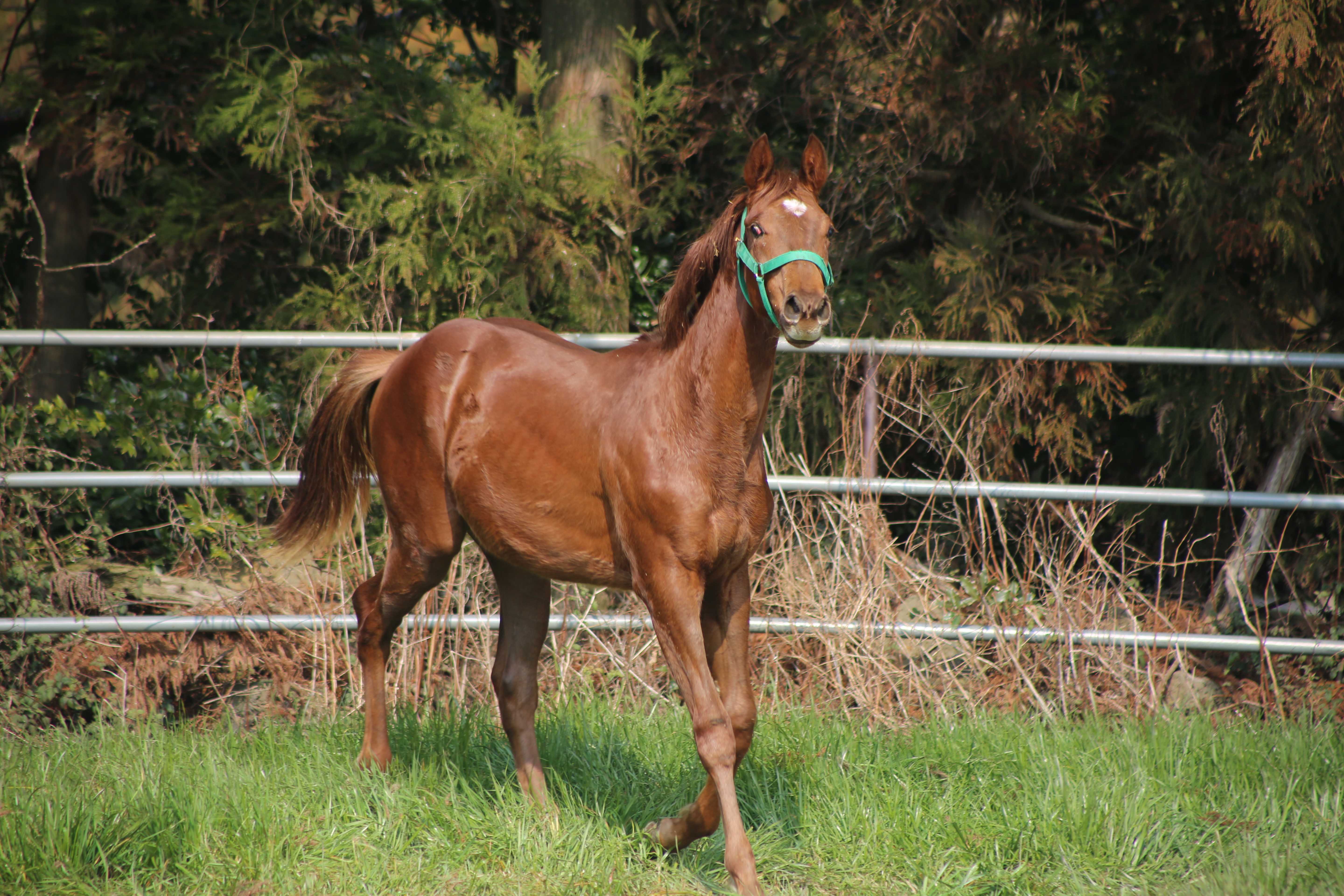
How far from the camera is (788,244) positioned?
2736 mm

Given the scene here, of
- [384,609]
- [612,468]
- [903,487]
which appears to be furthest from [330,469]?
[903,487]

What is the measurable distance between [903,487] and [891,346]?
2.13 ft

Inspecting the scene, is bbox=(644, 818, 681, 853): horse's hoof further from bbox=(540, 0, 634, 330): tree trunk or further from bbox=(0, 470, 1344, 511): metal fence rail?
bbox=(540, 0, 634, 330): tree trunk

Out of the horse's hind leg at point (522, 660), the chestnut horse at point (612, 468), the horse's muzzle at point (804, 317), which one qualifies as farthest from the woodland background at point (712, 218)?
the horse's muzzle at point (804, 317)

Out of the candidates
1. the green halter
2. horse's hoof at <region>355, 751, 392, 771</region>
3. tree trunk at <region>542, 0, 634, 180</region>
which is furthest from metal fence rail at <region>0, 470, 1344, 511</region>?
tree trunk at <region>542, 0, 634, 180</region>

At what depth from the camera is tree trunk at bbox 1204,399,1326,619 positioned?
5000 millimetres

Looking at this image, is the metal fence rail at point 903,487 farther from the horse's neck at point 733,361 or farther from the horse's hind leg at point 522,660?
the horse's neck at point 733,361

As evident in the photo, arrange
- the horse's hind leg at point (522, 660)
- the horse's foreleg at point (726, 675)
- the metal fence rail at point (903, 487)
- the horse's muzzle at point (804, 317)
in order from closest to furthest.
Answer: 1. the horse's muzzle at point (804, 317)
2. the horse's foreleg at point (726, 675)
3. the horse's hind leg at point (522, 660)
4. the metal fence rail at point (903, 487)

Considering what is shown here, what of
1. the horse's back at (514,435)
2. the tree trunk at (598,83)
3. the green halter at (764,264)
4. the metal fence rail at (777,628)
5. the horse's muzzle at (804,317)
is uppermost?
the tree trunk at (598,83)

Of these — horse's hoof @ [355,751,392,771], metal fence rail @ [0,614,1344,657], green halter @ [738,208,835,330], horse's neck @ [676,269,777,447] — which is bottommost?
horse's hoof @ [355,751,392,771]

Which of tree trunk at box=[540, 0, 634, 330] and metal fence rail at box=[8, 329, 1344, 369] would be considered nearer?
metal fence rail at box=[8, 329, 1344, 369]

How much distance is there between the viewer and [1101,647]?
459 cm

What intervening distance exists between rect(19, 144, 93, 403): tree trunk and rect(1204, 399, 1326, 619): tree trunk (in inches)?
259

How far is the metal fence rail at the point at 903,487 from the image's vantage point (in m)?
4.46
